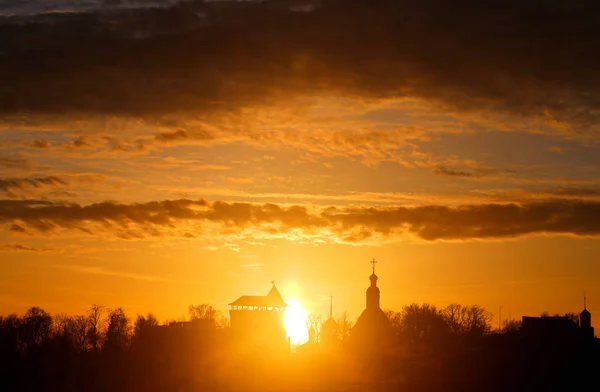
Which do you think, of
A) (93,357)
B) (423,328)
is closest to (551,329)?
(423,328)

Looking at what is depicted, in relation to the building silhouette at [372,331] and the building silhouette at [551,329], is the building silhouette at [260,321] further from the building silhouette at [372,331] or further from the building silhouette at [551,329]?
the building silhouette at [551,329]

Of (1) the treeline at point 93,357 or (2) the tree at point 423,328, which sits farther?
(2) the tree at point 423,328

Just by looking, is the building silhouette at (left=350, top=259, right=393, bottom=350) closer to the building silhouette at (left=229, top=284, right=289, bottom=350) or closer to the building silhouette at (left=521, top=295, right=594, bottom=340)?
the building silhouette at (left=229, top=284, right=289, bottom=350)

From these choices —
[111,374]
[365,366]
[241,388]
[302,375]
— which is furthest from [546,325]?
[111,374]

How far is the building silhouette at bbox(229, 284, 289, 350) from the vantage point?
507ft

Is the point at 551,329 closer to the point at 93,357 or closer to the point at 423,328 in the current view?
the point at 423,328

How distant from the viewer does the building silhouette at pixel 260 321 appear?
15462cm

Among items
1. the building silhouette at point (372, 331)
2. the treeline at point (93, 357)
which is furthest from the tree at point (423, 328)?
the treeline at point (93, 357)

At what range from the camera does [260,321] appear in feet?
541

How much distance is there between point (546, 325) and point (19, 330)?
7838 cm

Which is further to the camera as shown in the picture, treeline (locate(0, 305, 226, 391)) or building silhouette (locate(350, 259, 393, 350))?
building silhouette (locate(350, 259, 393, 350))

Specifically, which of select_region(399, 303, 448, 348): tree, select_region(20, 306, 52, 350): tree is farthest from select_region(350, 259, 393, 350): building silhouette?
select_region(20, 306, 52, 350): tree

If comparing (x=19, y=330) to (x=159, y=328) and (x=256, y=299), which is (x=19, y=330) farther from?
(x=256, y=299)

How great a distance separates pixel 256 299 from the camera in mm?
172250
